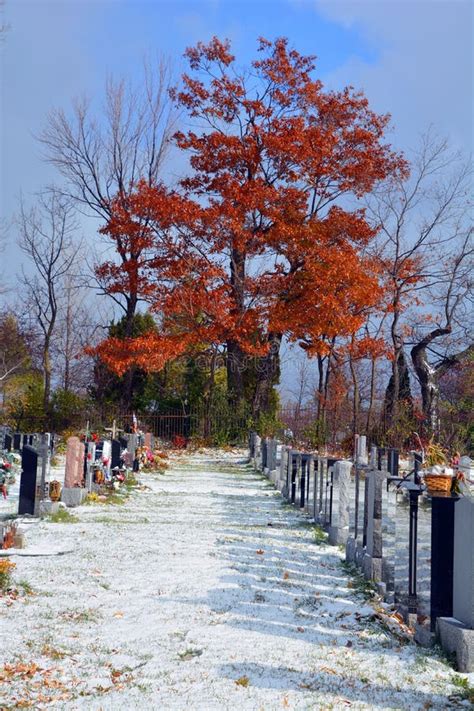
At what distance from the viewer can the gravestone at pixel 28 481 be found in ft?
34.3

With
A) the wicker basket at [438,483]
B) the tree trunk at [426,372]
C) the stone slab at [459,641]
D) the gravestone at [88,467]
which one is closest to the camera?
the stone slab at [459,641]

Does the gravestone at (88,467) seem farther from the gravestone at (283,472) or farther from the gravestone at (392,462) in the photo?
the gravestone at (392,462)

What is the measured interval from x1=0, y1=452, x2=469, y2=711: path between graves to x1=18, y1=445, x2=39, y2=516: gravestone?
85cm

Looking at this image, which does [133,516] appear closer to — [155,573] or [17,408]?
[155,573]

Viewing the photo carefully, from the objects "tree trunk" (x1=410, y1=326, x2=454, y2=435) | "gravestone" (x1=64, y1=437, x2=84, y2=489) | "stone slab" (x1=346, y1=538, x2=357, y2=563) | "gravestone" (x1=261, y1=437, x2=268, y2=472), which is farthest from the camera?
"tree trunk" (x1=410, y1=326, x2=454, y2=435)

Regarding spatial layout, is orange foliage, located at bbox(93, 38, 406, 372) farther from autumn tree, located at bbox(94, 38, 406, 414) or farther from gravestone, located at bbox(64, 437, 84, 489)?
gravestone, located at bbox(64, 437, 84, 489)

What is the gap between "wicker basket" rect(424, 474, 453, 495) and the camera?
6.15 m

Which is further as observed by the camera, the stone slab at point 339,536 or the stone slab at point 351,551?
the stone slab at point 339,536

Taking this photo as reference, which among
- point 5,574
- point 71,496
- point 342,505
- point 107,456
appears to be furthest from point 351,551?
point 107,456

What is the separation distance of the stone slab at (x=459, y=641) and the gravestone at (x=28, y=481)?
6.51 meters

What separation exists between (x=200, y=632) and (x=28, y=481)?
5.55 meters

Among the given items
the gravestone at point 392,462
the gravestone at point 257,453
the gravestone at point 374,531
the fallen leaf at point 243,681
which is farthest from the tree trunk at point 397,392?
the fallen leaf at point 243,681

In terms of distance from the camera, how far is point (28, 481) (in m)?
10.6

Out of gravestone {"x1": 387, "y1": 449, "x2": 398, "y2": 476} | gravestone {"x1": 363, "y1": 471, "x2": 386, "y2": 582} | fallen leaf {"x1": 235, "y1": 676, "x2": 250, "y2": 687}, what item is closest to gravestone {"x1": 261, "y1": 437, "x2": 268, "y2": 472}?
gravestone {"x1": 387, "y1": 449, "x2": 398, "y2": 476}
